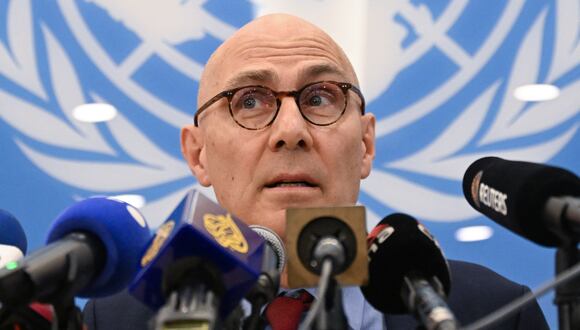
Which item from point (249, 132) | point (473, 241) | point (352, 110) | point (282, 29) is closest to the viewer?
point (249, 132)

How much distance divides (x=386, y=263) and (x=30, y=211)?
232cm

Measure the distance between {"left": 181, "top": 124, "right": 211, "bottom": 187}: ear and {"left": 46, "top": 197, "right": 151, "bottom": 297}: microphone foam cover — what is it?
3.94ft

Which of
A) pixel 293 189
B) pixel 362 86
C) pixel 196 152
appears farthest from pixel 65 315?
pixel 362 86

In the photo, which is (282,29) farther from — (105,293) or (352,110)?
(105,293)

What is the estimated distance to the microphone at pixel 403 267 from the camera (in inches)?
47.4

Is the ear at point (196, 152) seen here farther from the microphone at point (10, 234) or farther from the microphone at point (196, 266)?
the microphone at point (196, 266)

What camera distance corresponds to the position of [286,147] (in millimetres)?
2164

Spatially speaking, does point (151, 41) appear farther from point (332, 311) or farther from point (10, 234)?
point (332, 311)

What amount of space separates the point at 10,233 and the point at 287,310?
0.83 metres

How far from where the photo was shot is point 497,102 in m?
3.24

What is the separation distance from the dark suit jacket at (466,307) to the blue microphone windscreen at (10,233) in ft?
1.10

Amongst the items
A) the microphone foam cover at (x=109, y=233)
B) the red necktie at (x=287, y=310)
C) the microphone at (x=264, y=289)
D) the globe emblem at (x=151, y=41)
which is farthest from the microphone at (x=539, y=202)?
the globe emblem at (x=151, y=41)

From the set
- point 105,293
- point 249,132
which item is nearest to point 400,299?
point 105,293

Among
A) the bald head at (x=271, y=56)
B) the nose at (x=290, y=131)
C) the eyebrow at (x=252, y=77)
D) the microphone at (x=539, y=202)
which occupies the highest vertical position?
the bald head at (x=271, y=56)
